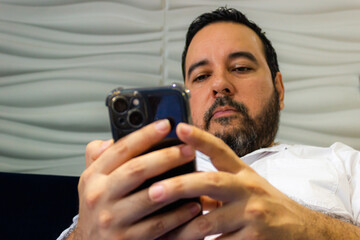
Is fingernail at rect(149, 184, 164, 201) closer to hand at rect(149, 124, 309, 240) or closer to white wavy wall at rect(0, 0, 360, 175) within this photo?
hand at rect(149, 124, 309, 240)

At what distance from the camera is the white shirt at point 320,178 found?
65 cm

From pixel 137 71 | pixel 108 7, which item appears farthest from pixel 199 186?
pixel 108 7

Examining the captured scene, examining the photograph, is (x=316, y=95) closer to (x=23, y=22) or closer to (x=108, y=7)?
(x=108, y=7)

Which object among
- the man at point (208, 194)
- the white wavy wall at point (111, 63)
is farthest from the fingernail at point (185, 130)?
the white wavy wall at point (111, 63)

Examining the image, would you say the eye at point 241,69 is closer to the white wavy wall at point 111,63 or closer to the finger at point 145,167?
the white wavy wall at point 111,63

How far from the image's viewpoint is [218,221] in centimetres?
36

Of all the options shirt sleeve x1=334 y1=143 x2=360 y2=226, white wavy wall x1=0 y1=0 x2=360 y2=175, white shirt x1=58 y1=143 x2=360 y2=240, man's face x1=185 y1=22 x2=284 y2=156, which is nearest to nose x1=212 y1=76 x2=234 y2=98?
man's face x1=185 y1=22 x2=284 y2=156

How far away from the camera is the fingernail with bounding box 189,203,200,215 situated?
0.37 meters

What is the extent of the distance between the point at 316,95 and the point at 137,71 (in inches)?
36.7

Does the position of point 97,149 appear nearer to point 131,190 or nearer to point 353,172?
point 131,190

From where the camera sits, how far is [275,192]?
0.41m

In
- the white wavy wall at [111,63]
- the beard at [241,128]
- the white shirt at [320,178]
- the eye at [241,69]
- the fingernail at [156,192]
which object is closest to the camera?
the fingernail at [156,192]

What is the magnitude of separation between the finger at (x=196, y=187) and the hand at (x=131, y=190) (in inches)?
0.6

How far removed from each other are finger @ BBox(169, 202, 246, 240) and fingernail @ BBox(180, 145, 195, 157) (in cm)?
8
